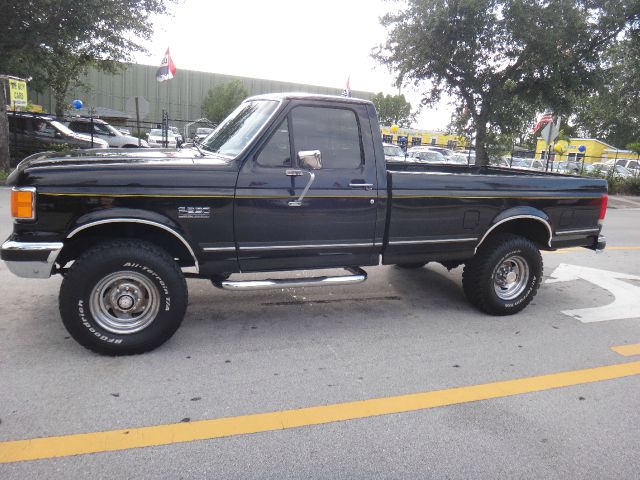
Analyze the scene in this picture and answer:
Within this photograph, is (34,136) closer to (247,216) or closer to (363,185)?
(247,216)

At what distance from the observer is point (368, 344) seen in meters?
4.11

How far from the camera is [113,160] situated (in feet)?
12.1

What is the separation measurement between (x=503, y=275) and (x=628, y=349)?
125cm

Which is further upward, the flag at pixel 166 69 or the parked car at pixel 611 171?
the flag at pixel 166 69

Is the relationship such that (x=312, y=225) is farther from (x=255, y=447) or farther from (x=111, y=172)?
(x=255, y=447)

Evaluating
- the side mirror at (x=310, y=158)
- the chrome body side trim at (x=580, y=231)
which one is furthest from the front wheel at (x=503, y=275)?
the side mirror at (x=310, y=158)

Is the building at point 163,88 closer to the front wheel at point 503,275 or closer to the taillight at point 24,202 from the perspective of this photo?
the taillight at point 24,202

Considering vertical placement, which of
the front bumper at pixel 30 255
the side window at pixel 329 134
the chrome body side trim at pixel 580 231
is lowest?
the front bumper at pixel 30 255

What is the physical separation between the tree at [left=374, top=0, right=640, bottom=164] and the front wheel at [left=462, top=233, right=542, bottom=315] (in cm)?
1249

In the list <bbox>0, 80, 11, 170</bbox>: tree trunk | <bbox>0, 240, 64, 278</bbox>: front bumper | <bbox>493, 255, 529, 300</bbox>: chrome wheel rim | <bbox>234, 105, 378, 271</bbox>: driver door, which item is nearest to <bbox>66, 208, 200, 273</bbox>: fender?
<bbox>0, 240, 64, 278</bbox>: front bumper

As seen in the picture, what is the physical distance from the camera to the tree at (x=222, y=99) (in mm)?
59281

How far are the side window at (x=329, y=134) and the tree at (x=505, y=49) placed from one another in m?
13.0

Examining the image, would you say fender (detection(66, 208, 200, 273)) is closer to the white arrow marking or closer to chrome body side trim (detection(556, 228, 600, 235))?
chrome body side trim (detection(556, 228, 600, 235))

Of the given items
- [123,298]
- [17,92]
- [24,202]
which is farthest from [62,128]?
[123,298]
